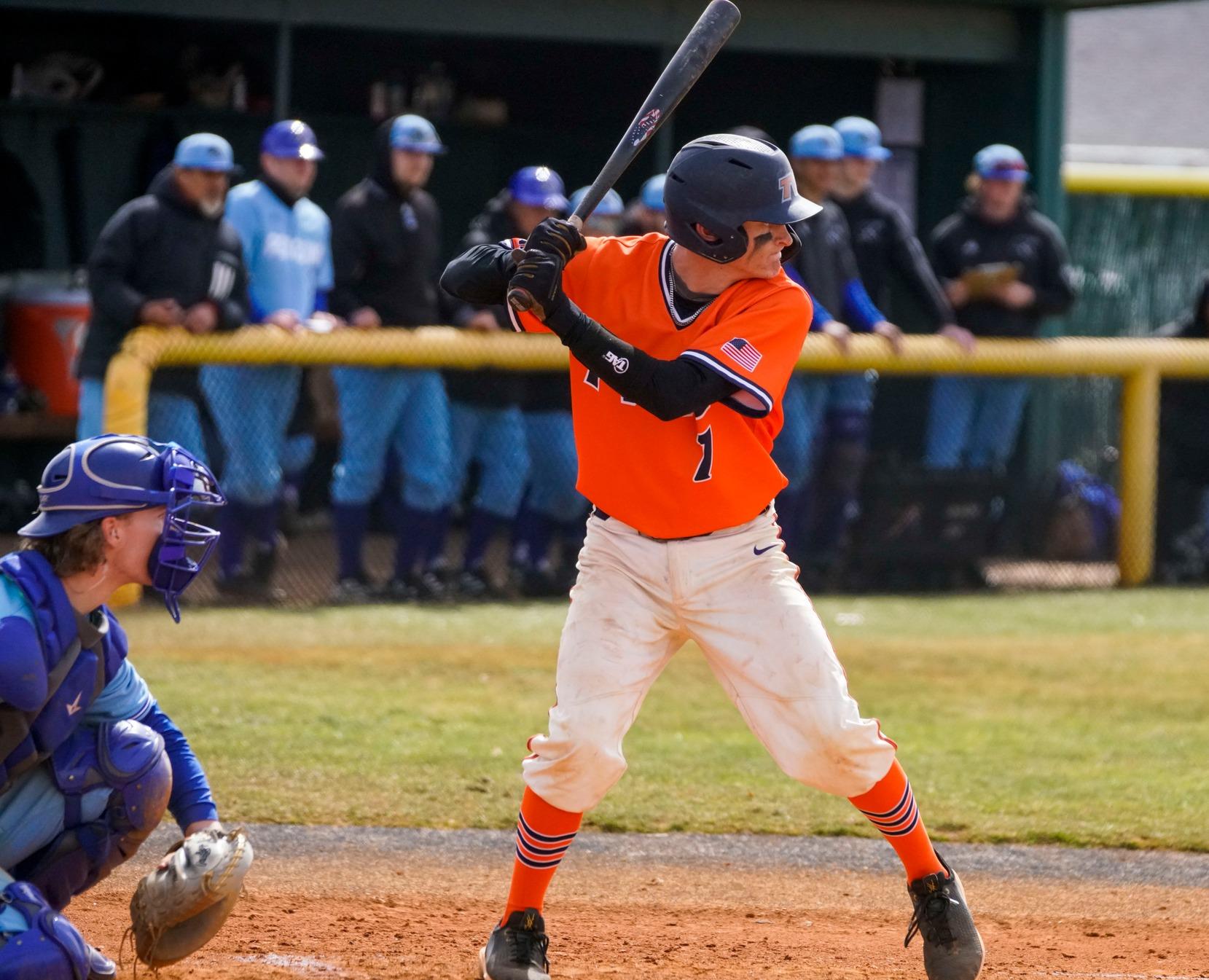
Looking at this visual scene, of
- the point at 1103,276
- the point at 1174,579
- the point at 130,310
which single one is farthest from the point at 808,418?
the point at 1103,276

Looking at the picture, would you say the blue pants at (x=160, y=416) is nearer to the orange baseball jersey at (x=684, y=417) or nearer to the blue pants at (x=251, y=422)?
the blue pants at (x=251, y=422)

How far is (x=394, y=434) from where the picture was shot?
8641 millimetres

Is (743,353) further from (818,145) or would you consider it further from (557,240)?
(818,145)

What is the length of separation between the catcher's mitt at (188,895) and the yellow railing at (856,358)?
15.0ft

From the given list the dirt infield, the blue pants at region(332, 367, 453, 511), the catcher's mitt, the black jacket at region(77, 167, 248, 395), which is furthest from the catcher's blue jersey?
the catcher's mitt

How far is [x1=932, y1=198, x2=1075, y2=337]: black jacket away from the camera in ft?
33.1

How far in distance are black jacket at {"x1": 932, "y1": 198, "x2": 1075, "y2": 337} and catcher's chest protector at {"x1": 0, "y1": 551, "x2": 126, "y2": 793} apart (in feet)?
24.5

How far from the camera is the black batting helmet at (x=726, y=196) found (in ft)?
12.4

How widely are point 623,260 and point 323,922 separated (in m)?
1.68

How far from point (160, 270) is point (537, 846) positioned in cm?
505

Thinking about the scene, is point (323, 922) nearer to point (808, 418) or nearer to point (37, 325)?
point (808, 418)

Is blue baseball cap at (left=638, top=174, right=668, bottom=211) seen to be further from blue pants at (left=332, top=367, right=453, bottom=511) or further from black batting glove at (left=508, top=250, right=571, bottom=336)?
black batting glove at (left=508, top=250, right=571, bottom=336)

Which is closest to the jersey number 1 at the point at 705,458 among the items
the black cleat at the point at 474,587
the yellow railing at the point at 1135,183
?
the black cleat at the point at 474,587

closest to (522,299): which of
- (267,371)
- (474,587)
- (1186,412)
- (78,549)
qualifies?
(78,549)
